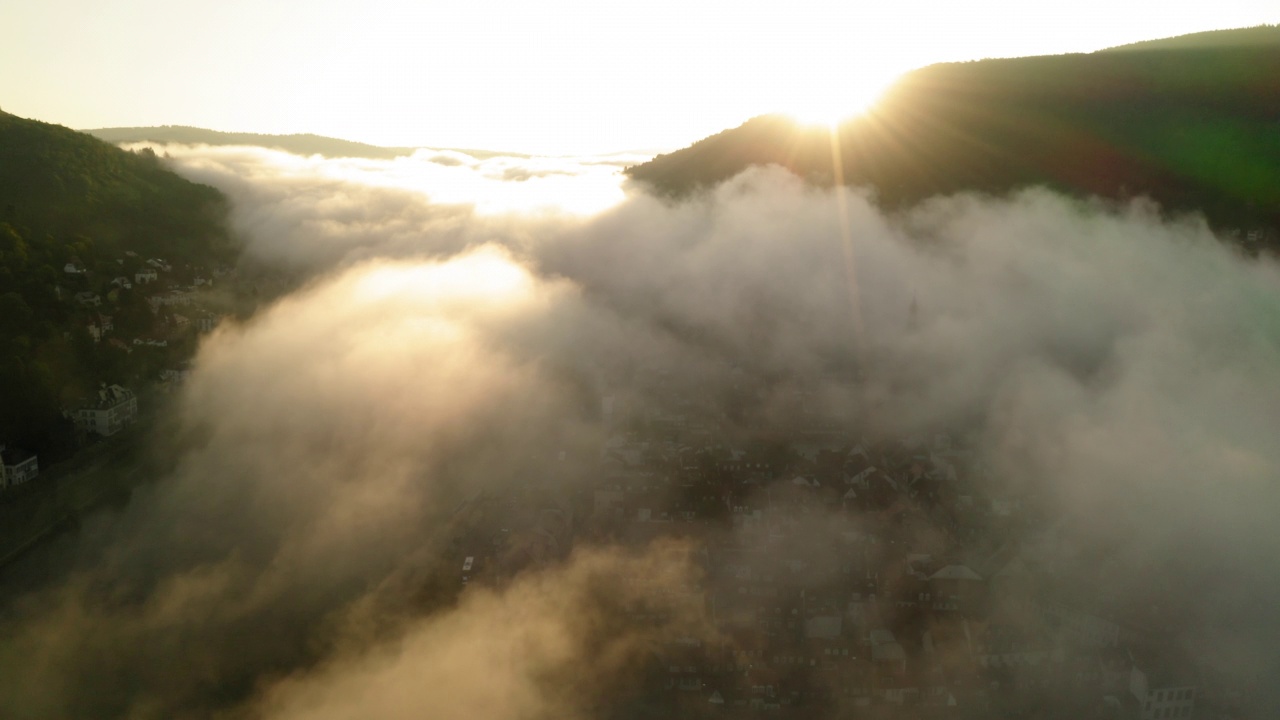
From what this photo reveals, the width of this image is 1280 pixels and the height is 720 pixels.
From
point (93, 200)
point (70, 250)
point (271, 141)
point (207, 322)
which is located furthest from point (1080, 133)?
point (271, 141)

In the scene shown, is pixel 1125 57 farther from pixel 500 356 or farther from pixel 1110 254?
pixel 500 356

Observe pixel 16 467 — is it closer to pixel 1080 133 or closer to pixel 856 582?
pixel 856 582

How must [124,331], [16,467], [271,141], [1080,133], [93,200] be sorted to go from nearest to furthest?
[16,467] → [124,331] → [1080,133] → [93,200] → [271,141]

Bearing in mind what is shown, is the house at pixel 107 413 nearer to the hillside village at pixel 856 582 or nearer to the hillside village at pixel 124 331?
the hillside village at pixel 124 331

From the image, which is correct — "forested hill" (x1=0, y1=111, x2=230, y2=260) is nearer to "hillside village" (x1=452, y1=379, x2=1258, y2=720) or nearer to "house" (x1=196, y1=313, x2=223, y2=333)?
"house" (x1=196, y1=313, x2=223, y2=333)

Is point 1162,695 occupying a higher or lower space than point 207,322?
lower

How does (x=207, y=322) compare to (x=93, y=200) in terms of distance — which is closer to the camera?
(x=207, y=322)

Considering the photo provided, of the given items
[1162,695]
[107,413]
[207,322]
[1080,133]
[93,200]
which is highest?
[1080,133]

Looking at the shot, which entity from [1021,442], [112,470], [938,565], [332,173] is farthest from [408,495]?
[332,173]
